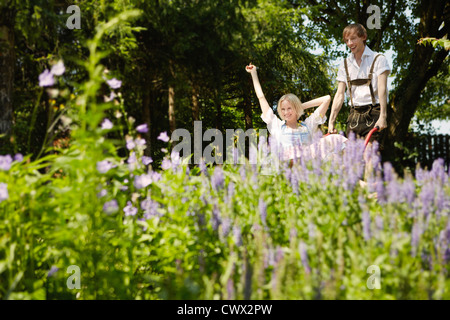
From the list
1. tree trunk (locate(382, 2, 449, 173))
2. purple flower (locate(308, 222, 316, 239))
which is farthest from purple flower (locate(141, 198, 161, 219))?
tree trunk (locate(382, 2, 449, 173))

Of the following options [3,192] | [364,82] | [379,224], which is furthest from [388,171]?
[3,192]

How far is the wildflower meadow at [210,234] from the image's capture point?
1.73 m

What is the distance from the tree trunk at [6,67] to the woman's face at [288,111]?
3.44 metres

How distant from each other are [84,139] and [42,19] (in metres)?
3.95

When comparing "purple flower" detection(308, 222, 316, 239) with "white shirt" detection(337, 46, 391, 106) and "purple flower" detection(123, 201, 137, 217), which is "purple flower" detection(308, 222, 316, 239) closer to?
"purple flower" detection(123, 201, 137, 217)

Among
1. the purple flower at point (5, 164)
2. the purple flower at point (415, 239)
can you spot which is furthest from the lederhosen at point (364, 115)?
the purple flower at point (5, 164)

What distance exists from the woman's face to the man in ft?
1.39

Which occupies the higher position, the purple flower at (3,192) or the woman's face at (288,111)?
the woman's face at (288,111)

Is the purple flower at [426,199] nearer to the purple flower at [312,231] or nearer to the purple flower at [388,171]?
the purple flower at [388,171]

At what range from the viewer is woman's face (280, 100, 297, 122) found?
421 cm

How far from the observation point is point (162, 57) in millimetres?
7301

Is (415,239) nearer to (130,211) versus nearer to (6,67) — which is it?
(130,211)
